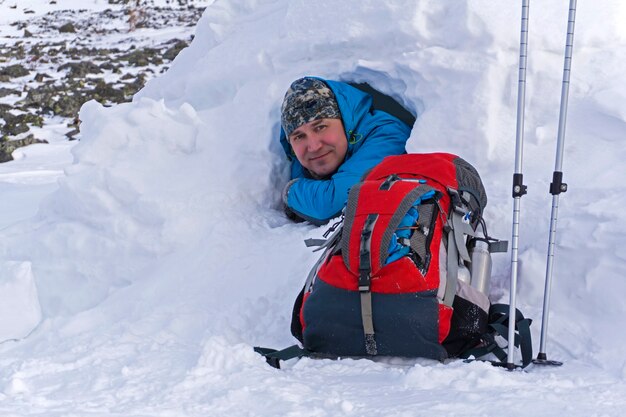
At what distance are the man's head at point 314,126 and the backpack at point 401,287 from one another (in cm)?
116

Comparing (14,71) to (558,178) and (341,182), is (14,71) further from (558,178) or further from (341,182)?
(558,178)

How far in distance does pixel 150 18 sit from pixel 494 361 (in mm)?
29472

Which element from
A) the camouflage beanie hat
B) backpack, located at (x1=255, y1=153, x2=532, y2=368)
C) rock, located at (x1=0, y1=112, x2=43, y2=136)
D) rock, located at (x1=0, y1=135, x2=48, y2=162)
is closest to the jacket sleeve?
the camouflage beanie hat

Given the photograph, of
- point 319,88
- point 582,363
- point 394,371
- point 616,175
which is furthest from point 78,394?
point 616,175

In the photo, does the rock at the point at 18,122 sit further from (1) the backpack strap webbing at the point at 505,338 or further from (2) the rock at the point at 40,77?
(1) the backpack strap webbing at the point at 505,338

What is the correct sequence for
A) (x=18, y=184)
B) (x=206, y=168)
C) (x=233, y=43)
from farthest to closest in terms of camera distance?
1. (x=18, y=184)
2. (x=233, y=43)
3. (x=206, y=168)

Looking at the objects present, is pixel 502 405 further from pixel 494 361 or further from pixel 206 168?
pixel 206 168

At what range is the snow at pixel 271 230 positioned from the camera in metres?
2.23

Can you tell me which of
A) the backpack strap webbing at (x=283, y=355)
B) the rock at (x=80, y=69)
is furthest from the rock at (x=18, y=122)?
the backpack strap webbing at (x=283, y=355)

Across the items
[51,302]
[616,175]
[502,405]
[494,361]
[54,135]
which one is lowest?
[54,135]

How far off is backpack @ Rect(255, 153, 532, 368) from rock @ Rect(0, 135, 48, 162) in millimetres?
8178

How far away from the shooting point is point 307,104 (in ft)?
12.5

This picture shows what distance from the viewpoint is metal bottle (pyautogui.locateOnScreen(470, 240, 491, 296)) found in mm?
2660

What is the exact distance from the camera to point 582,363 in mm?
2418
